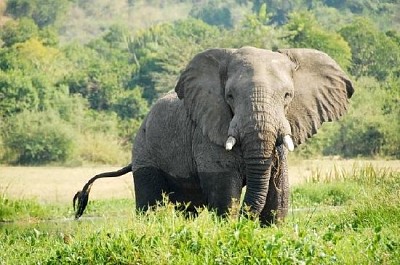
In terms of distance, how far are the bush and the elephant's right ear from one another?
20816 millimetres

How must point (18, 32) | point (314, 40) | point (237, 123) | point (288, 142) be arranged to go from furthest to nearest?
point (18, 32) → point (314, 40) → point (237, 123) → point (288, 142)

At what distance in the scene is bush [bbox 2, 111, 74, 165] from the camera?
31844 mm

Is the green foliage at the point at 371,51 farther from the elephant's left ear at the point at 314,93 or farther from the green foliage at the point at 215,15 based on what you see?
the green foliage at the point at 215,15

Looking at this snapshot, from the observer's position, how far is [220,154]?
10586 millimetres

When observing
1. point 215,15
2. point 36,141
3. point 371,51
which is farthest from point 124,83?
point 215,15

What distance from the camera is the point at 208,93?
11.0 meters

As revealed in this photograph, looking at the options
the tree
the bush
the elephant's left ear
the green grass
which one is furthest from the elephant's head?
the tree

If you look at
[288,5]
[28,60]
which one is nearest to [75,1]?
[288,5]

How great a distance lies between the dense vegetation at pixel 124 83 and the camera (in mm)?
32500

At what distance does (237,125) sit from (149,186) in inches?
82.6

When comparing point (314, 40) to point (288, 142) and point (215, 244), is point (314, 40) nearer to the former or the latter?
point (288, 142)

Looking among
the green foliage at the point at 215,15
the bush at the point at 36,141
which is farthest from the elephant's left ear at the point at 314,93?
the green foliage at the point at 215,15

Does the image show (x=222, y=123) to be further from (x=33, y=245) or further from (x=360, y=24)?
(x=360, y=24)

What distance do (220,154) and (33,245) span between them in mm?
1856
